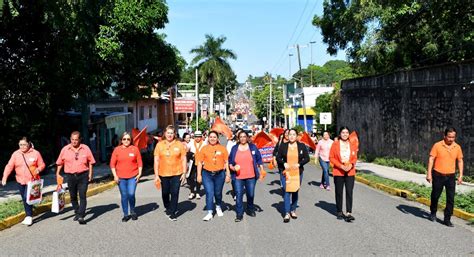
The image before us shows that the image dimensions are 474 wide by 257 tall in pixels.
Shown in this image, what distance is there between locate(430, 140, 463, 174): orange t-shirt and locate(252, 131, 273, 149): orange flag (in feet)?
24.9

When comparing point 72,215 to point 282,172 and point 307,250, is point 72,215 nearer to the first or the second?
point 282,172

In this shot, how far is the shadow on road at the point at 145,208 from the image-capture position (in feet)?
32.7

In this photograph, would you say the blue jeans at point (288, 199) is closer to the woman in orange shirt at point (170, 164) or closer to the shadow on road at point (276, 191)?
the woman in orange shirt at point (170, 164)

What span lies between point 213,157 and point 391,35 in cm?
1800

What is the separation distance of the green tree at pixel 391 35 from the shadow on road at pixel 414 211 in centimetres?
1127

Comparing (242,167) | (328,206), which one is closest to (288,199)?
(242,167)

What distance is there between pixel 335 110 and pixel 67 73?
23650mm

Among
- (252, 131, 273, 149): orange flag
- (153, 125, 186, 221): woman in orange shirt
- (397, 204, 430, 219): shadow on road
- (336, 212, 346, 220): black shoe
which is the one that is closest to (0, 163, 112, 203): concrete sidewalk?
(153, 125, 186, 221): woman in orange shirt

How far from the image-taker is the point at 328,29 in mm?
27375

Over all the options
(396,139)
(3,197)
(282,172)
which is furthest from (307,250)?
(396,139)

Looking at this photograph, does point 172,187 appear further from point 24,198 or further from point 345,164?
point 345,164

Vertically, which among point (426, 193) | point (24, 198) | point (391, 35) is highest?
point (391, 35)

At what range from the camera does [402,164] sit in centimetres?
2055

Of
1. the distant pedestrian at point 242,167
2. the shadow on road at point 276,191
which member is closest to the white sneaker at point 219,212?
the distant pedestrian at point 242,167
